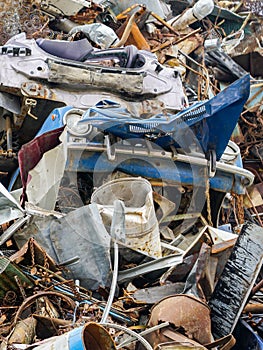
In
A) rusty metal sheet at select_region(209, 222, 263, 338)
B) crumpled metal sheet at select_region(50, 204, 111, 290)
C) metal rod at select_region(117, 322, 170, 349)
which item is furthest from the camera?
crumpled metal sheet at select_region(50, 204, 111, 290)

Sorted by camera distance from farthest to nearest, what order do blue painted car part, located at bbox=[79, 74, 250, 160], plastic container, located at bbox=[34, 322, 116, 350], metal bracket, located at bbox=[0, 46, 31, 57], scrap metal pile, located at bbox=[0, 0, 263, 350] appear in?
metal bracket, located at bbox=[0, 46, 31, 57] < blue painted car part, located at bbox=[79, 74, 250, 160] < scrap metal pile, located at bbox=[0, 0, 263, 350] < plastic container, located at bbox=[34, 322, 116, 350]

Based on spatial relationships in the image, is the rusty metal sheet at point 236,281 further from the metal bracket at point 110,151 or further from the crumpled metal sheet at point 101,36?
the crumpled metal sheet at point 101,36

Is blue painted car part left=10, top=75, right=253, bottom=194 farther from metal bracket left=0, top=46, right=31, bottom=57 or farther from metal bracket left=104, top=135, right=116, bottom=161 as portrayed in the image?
metal bracket left=0, top=46, right=31, bottom=57

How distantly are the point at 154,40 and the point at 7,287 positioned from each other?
21.4 ft

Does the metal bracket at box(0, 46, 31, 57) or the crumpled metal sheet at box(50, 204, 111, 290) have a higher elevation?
the metal bracket at box(0, 46, 31, 57)

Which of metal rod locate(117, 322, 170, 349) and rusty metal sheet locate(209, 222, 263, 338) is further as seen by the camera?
rusty metal sheet locate(209, 222, 263, 338)

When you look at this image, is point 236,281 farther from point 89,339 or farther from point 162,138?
point 162,138

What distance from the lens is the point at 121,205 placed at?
455 cm

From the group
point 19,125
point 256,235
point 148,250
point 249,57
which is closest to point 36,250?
point 148,250

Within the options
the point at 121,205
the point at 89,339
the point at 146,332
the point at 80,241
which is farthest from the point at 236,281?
the point at 89,339

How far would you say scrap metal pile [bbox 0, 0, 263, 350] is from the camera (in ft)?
12.2

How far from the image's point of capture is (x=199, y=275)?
4074mm

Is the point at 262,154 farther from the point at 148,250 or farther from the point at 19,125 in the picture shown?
the point at 148,250

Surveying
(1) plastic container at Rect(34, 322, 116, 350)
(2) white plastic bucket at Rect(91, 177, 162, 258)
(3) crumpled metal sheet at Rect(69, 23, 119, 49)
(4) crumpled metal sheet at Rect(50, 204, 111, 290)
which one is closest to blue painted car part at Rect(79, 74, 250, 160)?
(2) white plastic bucket at Rect(91, 177, 162, 258)
